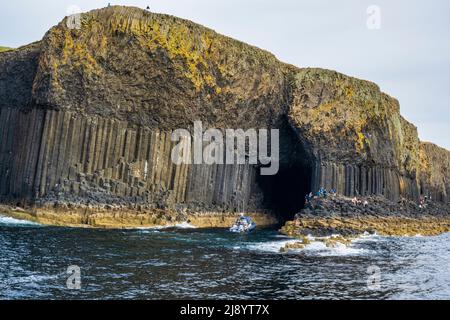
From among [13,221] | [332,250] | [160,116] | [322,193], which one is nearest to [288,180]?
[322,193]

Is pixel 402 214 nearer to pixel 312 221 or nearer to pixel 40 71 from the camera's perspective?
pixel 312 221

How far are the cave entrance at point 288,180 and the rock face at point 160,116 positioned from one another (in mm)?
230

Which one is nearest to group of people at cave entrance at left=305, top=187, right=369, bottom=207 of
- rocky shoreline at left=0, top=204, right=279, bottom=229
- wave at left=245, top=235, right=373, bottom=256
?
rocky shoreline at left=0, top=204, right=279, bottom=229

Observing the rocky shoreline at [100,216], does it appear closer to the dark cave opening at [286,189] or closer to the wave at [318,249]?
the wave at [318,249]

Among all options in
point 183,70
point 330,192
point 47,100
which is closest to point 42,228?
point 47,100

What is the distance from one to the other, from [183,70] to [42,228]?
1955 cm

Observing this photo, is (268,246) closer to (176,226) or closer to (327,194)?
(176,226)

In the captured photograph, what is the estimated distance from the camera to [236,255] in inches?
1135

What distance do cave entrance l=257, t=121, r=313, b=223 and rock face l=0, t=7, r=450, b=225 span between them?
23 centimetres

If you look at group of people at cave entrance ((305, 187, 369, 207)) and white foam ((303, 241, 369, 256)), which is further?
group of people at cave entrance ((305, 187, 369, 207))

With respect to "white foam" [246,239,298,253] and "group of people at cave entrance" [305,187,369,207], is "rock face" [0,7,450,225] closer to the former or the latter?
"group of people at cave entrance" [305,187,369,207]

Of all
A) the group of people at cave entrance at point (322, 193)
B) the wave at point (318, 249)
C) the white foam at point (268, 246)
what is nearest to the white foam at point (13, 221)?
the white foam at point (268, 246)

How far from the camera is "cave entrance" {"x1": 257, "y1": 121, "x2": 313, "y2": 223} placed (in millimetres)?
55844
